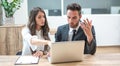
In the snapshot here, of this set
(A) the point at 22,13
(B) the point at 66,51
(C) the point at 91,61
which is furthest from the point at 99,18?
(B) the point at 66,51

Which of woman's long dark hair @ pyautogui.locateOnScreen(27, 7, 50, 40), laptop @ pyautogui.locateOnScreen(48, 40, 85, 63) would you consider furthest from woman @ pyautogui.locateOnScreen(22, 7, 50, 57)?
laptop @ pyautogui.locateOnScreen(48, 40, 85, 63)

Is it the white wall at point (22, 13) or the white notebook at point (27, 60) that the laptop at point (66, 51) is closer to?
the white notebook at point (27, 60)

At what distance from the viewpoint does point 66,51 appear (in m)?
1.81

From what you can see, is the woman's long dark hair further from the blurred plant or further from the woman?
the blurred plant

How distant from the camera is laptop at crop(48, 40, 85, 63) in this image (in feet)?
5.77

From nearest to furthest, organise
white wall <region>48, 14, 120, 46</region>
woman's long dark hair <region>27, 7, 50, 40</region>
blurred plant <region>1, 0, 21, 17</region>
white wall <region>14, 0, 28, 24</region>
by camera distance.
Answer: woman's long dark hair <region>27, 7, 50, 40</region> → blurred plant <region>1, 0, 21, 17</region> → white wall <region>14, 0, 28, 24</region> → white wall <region>48, 14, 120, 46</region>

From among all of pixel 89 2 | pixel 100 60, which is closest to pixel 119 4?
pixel 89 2

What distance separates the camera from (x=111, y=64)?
1836mm

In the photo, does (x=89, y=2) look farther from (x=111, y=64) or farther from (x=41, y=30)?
(x=111, y=64)

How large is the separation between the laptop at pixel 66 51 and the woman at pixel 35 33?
45 centimetres

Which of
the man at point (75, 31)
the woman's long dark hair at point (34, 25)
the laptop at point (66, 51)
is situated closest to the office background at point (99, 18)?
the woman's long dark hair at point (34, 25)

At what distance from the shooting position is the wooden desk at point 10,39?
404 centimetres

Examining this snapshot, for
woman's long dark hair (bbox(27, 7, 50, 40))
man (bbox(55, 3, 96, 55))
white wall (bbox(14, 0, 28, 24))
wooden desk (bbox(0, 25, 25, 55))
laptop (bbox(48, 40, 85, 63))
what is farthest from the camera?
white wall (bbox(14, 0, 28, 24))

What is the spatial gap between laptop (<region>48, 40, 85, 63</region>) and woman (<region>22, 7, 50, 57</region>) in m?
0.45
